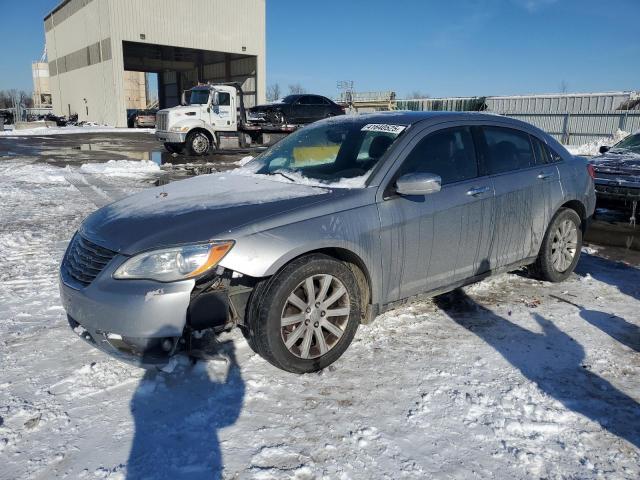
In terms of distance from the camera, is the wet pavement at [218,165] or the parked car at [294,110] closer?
the wet pavement at [218,165]

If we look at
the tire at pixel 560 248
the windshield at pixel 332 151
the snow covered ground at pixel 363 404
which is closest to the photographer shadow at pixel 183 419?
the snow covered ground at pixel 363 404

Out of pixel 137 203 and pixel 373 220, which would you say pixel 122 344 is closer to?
pixel 137 203

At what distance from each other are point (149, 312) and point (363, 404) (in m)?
1.32

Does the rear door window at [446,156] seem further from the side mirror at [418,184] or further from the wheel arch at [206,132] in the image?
the wheel arch at [206,132]

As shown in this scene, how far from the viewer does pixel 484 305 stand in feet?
14.4

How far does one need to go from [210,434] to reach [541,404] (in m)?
1.87

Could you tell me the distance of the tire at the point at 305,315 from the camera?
→ 9.75 ft

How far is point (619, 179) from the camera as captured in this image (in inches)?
309

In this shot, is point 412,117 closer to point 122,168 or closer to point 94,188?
point 94,188

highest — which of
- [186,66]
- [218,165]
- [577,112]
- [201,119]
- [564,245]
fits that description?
[186,66]

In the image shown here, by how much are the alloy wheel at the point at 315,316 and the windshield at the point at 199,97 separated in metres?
16.5

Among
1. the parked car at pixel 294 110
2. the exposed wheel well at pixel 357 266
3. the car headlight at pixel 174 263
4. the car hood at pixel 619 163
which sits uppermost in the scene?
the parked car at pixel 294 110

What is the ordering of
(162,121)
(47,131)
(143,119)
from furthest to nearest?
1. (143,119)
2. (47,131)
3. (162,121)

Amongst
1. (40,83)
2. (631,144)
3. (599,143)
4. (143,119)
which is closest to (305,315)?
(631,144)
